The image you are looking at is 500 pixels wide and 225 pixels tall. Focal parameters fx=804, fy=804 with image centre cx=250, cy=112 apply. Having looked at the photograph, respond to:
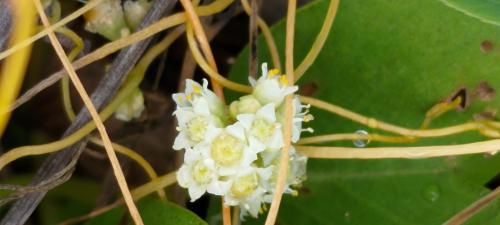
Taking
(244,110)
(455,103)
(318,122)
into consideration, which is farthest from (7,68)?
(455,103)

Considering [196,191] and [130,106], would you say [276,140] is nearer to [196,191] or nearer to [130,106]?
[196,191]

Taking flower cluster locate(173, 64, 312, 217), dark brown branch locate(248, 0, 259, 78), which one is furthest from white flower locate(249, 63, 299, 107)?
dark brown branch locate(248, 0, 259, 78)

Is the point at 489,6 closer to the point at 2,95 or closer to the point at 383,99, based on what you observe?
the point at 383,99

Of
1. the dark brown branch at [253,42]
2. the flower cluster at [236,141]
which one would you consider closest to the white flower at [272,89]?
the flower cluster at [236,141]

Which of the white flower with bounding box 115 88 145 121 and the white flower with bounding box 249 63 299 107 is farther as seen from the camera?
the white flower with bounding box 115 88 145 121

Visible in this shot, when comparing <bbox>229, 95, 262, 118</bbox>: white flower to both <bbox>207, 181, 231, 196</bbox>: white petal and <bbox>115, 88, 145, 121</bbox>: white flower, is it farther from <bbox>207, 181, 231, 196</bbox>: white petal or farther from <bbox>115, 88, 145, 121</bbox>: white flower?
<bbox>115, 88, 145, 121</bbox>: white flower

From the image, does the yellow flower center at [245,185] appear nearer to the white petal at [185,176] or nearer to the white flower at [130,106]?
the white petal at [185,176]
